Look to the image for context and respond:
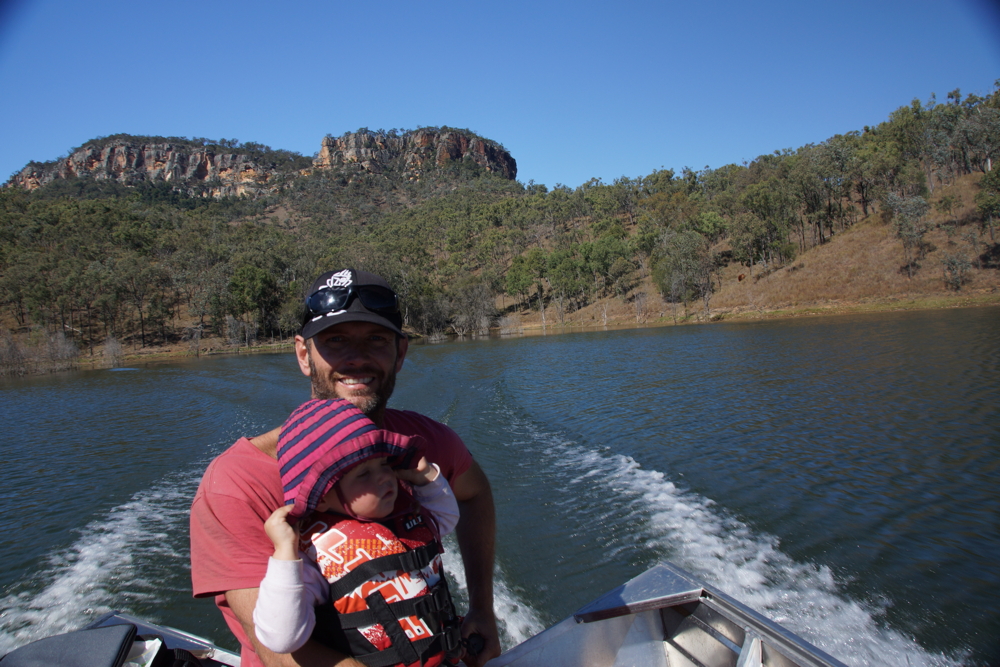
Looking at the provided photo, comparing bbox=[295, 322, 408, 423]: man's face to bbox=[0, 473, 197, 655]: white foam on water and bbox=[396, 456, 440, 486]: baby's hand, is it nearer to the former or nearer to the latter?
bbox=[396, 456, 440, 486]: baby's hand

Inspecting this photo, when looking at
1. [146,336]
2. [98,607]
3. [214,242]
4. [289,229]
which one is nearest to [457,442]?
[98,607]

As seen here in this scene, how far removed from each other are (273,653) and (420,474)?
68 cm

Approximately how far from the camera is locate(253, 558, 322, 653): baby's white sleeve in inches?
62.1

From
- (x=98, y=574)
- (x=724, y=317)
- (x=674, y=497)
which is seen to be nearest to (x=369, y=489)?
(x=98, y=574)

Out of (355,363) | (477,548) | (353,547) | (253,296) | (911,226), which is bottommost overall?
(477,548)

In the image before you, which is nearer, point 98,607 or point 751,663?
point 751,663

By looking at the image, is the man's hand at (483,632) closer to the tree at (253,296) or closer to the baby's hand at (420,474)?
the baby's hand at (420,474)

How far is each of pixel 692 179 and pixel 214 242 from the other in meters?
85.4

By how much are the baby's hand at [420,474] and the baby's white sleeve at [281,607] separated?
426mm

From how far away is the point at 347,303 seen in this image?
225 centimetres

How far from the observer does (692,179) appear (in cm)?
10662

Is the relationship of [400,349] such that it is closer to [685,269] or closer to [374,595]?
[374,595]

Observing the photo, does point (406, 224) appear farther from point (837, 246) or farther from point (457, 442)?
point (457, 442)

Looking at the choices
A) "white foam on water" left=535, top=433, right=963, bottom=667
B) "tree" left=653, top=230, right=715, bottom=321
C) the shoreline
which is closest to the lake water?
"white foam on water" left=535, top=433, right=963, bottom=667
